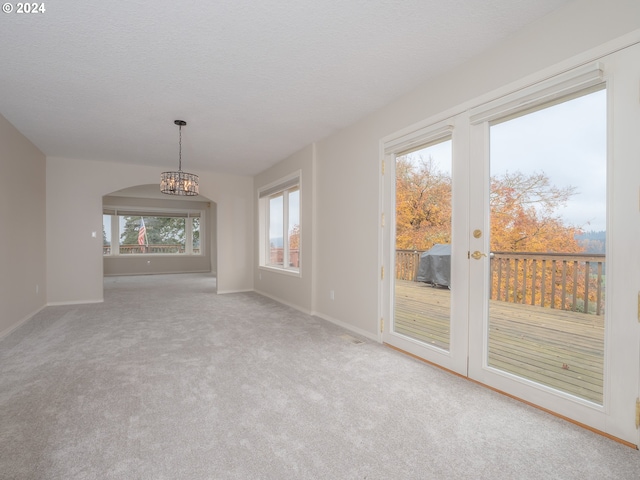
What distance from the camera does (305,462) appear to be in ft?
4.99

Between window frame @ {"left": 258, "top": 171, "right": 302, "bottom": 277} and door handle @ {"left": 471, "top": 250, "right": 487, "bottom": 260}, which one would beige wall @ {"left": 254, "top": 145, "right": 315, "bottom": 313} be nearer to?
window frame @ {"left": 258, "top": 171, "right": 302, "bottom": 277}

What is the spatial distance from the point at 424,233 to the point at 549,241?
1.09 metres

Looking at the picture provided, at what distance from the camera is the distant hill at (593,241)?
1.80m

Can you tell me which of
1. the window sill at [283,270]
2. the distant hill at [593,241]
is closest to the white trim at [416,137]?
the distant hill at [593,241]

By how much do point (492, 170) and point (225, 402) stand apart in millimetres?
2455

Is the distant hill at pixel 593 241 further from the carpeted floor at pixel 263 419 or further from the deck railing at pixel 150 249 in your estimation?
the deck railing at pixel 150 249

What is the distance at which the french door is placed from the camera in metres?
1.68

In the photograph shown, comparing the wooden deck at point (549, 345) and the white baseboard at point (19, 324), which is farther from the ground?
the wooden deck at point (549, 345)

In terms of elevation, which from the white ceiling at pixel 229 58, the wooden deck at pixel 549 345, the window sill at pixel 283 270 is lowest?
the wooden deck at pixel 549 345

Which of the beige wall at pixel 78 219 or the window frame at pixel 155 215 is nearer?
the beige wall at pixel 78 219

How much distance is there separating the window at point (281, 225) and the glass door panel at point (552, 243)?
3246 millimetres

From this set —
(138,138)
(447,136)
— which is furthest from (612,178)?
(138,138)

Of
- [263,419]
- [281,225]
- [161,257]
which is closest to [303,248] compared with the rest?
[281,225]

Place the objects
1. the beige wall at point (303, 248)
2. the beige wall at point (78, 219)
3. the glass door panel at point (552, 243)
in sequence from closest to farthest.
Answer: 1. the glass door panel at point (552, 243)
2. the beige wall at point (303, 248)
3. the beige wall at point (78, 219)
